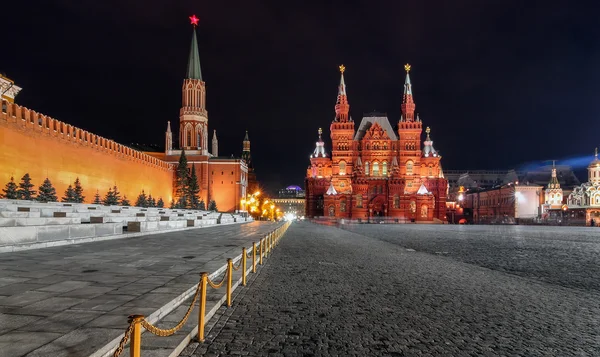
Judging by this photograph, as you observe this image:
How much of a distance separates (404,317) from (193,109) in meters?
66.3

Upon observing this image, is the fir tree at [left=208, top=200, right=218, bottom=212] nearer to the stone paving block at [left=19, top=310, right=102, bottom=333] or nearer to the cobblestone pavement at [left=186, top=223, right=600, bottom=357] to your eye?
the cobblestone pavement at [left=186, top=223, right=600, bottom=357]

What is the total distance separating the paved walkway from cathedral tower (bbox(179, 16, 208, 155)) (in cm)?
6007

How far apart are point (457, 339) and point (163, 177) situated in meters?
56.7

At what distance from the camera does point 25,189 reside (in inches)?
1025

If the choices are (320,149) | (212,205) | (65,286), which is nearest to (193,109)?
(212,205)

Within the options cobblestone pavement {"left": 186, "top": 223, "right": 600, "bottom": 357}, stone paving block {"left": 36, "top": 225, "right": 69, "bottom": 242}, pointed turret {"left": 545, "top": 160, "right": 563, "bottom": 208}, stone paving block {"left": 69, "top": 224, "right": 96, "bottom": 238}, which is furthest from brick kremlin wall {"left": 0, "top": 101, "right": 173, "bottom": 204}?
pointed turret {"left": 545, "top": 160, "right": 563, "bottom": 208}

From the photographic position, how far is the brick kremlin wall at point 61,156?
27.1 metres

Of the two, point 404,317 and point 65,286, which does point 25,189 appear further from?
point 404,317

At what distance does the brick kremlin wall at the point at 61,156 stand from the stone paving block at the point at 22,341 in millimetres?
27121

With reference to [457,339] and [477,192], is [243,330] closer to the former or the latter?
[457,339]

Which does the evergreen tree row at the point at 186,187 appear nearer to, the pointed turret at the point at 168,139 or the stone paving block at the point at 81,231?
the pointed turret at the point at 168,139

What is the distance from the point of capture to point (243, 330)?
4844 mm

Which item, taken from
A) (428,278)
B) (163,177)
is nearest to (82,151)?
(163,177)

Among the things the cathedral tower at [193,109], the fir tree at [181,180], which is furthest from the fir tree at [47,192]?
the cathedral tower at [193,109]
